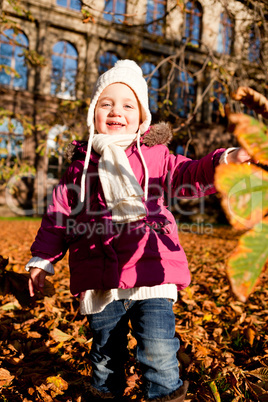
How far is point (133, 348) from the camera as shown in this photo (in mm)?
2051

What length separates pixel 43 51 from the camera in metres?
13.6

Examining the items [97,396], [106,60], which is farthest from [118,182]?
[106,60]

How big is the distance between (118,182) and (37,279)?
2.07 ft

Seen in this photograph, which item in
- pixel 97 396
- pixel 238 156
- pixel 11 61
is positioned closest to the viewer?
pixel 238 156

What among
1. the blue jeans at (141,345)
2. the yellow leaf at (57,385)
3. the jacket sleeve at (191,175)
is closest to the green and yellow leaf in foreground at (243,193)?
the jacket sleeve at (191,175)

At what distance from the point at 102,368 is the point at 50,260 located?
53cm

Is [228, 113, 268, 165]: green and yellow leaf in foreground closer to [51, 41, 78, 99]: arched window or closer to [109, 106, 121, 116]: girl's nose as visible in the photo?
[109, 106, 121, 116]: girl's nose

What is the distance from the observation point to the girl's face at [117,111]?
1507 millimetres

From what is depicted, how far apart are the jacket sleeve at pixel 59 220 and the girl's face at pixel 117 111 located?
0.81ft

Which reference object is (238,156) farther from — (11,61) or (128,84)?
(11,61)

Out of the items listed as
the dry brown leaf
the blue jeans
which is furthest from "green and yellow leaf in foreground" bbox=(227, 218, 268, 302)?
the dry brown leaf

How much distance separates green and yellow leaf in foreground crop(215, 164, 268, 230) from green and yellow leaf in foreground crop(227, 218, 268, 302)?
20mm

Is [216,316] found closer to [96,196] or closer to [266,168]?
[96,196]

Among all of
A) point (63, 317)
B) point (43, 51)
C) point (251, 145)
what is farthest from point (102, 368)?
point (43, 51)
